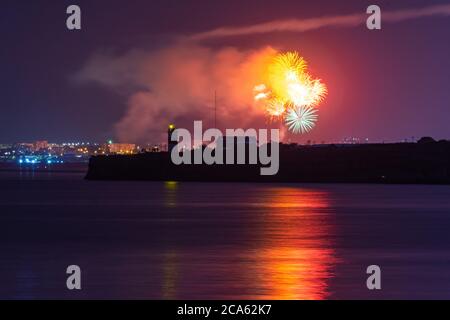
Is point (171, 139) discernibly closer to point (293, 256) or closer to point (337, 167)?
point (337, 167)

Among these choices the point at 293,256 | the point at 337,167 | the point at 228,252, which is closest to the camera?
the point at 293,256

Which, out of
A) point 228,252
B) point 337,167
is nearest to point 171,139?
point 337,167

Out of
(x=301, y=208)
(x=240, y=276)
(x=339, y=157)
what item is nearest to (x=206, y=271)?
(x=240, y=276)

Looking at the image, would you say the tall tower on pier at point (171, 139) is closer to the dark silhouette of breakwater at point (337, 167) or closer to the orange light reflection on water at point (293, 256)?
the dark silhouette of breakwater at point (337, 167)

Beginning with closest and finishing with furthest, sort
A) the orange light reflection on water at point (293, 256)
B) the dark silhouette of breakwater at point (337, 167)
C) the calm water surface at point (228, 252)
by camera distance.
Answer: the orange light reflection on water at point (293, 256) → the calm water surface at point (228, 252) → the dark silhouette of breakwater at point (337, 167)

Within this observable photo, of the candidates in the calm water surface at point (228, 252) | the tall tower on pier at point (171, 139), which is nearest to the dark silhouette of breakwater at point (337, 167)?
the tall tower on pier at point (171, 139)

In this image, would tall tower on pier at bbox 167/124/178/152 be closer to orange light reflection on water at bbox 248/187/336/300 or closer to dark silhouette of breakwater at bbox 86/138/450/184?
dark silhouette of breakwater at bbox 86/138/450/184
